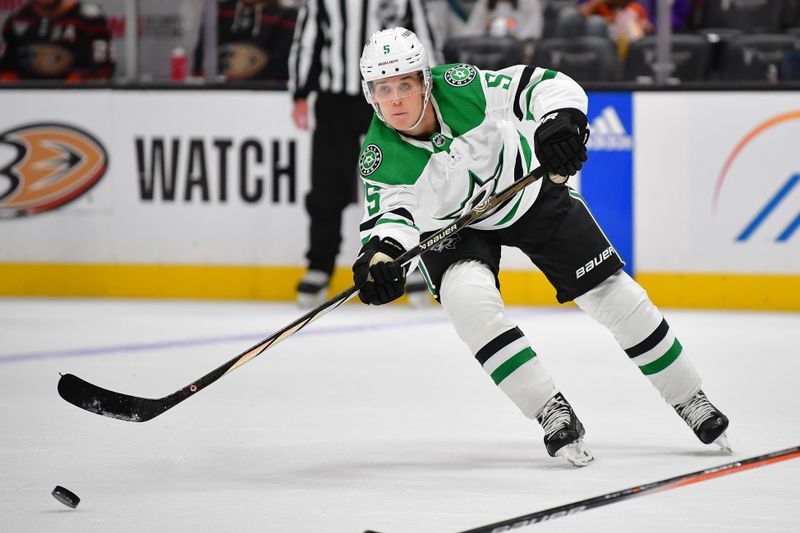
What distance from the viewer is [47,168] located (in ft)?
20.9

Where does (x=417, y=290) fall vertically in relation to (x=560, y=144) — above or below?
below

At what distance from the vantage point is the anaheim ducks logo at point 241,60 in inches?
248

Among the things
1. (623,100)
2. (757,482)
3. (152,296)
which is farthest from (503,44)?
(757,482)

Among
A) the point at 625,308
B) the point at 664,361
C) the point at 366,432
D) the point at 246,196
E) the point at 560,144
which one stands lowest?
the point at 246,196

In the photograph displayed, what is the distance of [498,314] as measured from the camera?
3.09 metres

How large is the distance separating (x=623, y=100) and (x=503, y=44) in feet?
2.13

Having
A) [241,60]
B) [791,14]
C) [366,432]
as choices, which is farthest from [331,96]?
[366,432]

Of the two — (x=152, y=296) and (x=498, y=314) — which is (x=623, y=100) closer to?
(x=152, y=296)

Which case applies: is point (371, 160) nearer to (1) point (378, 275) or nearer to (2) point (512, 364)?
(1) point (378, 275)

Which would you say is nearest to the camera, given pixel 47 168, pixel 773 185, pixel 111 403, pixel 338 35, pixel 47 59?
pixel 111 403

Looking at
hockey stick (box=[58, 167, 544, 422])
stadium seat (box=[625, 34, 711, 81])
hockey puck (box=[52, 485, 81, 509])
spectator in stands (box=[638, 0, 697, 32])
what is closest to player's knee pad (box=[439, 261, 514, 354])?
hockey stick (box=[58, 167, 544, 422])

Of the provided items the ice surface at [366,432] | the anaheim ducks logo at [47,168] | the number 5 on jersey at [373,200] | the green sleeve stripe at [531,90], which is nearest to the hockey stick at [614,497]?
the ice surface at [366,432]

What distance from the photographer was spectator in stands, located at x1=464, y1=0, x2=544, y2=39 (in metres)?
6.36

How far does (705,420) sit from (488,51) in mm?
3374
